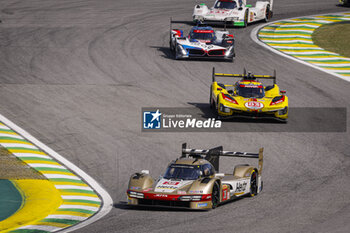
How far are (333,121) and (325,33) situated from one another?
16123 mm

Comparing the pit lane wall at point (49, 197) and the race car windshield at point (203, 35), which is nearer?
the pit lane wall at point (49, 197)

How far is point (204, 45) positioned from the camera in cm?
3516

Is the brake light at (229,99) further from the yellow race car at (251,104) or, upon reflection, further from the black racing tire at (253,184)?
the black racing tire at (253,184)

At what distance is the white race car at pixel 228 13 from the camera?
41.2 m

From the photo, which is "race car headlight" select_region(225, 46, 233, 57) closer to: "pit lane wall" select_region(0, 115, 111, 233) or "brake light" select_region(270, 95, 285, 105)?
"brake light" select_region(270, 95, 285, 105)

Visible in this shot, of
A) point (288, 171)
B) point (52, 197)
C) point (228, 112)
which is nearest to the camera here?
point (52, 197)

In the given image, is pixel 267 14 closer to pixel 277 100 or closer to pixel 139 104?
pixel 139 104

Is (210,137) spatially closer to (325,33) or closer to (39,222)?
(39,222)

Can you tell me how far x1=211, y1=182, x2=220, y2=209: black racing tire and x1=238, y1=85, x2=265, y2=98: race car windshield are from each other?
1039 cm

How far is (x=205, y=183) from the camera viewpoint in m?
16.4

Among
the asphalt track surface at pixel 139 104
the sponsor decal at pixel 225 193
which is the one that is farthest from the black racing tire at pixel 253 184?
the sponsor decal at pixel 225 193

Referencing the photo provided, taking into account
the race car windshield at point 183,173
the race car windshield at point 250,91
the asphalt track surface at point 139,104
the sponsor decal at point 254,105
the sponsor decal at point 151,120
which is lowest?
the sponsor decal at point 151,120

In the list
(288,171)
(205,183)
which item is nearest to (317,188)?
(288,171)

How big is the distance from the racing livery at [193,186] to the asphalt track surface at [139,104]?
34 centimetres
